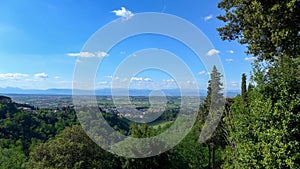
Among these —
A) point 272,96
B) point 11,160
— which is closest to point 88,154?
point 11,160

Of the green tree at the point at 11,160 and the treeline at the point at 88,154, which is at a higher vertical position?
the treeline at the point at 88,154

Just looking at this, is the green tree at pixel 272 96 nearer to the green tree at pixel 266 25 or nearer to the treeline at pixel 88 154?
the green tree at pixel 266 25

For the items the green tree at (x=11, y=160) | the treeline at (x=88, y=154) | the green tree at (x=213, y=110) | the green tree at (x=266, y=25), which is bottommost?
the green tree at (x=11, y=160)

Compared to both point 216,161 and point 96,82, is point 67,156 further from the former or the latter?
point 216,161

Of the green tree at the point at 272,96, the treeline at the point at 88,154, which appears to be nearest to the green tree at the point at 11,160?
the treeline at the point at 88,154

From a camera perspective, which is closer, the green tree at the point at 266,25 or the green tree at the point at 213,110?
the green tree at the point at 266,25

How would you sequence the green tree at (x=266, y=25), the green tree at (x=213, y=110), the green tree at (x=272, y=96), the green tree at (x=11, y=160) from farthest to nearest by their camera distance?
the green tree at (x=11, y=160), the green tree at (x=213, y=110), the green tree at (x=266, y=25), the green tree at (x=272, y=96)

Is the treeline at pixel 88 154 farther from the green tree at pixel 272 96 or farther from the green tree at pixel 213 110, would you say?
the green tree at pixel 272 96

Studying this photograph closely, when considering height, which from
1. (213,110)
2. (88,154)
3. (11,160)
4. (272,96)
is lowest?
(11,160)

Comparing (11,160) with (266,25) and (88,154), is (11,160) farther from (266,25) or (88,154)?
(266,25)

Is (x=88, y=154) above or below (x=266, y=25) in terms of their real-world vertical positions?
below

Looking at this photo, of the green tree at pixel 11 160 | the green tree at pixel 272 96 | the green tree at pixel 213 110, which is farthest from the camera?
the green tree at pixel 11 160
